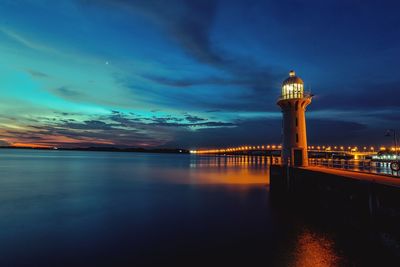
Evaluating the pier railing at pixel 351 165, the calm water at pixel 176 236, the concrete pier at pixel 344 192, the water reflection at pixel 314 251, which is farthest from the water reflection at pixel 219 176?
the water reflection at pixel 314 251

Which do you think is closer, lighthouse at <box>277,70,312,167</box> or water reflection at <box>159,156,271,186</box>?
lighthouse at <box>277,70,312,167</box>

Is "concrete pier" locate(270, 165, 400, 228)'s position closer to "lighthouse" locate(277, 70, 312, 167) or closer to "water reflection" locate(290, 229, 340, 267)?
"lighthouse" locate(277, 70, 312, 167)

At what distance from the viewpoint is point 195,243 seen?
11.0 m

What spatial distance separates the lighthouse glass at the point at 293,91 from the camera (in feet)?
71.9

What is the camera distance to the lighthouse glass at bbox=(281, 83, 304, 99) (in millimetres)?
21906

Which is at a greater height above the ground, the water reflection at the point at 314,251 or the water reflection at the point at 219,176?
the water reflection at the point at 219,176

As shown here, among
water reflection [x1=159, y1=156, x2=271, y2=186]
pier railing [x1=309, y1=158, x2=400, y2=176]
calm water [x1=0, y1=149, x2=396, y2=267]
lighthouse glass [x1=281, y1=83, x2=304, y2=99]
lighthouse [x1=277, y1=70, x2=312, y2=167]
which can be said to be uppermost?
lighthouse glass [x1=281, y1=83, x2=304, y2=99]

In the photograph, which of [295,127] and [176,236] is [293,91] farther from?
[176,236]

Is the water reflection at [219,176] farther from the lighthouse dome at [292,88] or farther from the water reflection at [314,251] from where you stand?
the water reflection at [314,251]

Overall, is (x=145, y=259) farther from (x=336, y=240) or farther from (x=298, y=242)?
(x=336, y=240)

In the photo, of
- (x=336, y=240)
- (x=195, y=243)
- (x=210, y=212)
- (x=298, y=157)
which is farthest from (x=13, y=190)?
(x=336, y=240)

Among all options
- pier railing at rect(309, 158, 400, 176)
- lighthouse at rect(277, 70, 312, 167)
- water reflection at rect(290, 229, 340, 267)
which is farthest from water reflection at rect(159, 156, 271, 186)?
water reflection at rect(290, 229, 340, 267)

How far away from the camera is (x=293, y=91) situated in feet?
72.2

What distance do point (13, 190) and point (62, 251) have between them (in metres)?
18.8
